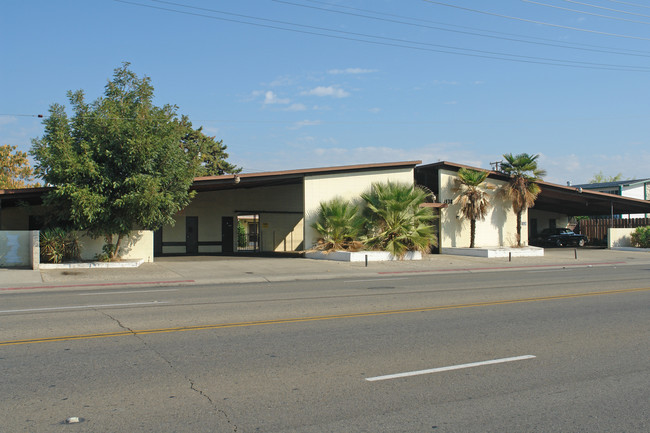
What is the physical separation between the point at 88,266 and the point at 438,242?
768 inches

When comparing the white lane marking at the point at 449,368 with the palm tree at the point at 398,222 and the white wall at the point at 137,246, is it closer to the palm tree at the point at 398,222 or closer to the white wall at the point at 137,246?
the palm tree at the point at 398,222

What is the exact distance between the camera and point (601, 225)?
143 ft

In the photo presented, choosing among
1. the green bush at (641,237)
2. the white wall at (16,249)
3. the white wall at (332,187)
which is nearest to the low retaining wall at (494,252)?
the white wall at (332,187)

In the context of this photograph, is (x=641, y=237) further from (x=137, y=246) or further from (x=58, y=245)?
(x=58, y=245)

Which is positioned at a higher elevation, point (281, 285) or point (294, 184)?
point (294, 184)

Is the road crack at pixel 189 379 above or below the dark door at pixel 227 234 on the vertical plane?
below

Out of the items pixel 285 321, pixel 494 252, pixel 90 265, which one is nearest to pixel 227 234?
pixel 90 265

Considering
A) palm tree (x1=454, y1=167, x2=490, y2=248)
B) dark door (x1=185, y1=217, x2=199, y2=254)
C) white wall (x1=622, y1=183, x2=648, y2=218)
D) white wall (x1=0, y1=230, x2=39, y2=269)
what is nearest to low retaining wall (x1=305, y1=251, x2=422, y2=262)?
palm tree (x1=454, y1=167, x2=490, y2=248)

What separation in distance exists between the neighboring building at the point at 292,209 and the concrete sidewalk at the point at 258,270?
3.71 meters

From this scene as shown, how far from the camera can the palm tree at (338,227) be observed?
26312mm

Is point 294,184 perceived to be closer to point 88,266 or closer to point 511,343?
point 88,266

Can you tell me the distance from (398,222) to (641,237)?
2074 centimetres

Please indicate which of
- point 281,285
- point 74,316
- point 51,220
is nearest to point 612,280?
point 281,285

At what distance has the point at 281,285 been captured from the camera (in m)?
16.9
